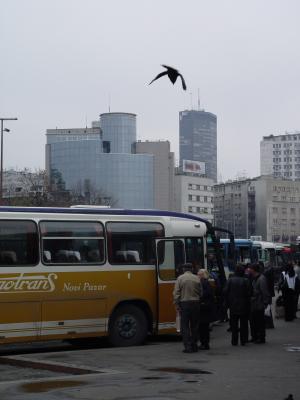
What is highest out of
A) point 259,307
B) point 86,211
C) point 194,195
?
point 194,195

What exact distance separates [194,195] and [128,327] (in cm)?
16096

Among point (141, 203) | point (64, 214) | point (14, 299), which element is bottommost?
point (14, 299)

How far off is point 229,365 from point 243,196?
16107cm

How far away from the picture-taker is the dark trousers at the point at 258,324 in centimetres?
1636

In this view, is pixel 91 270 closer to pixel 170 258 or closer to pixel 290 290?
pixel 170 258

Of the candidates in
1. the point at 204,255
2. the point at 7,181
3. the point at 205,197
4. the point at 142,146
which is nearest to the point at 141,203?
the point at 142,146

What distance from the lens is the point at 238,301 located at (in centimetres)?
1582

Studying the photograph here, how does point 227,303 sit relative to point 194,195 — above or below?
below

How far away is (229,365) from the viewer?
1280 centimetres

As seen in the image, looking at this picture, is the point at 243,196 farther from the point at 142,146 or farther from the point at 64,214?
the point at 64,214

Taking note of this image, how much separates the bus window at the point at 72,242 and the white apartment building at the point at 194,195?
154661mm

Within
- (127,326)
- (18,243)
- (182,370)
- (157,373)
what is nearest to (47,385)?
(157,373)

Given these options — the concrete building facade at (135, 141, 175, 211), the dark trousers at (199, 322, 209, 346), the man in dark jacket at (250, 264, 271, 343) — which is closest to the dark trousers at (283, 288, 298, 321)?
the man in dark jacket at (250, 264, 271, 343)

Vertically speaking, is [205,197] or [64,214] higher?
[205,197]
